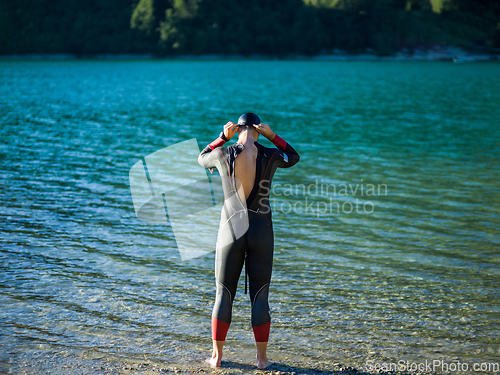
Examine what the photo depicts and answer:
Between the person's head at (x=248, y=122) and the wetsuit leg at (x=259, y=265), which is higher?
the person's head at (x=248, y=122)

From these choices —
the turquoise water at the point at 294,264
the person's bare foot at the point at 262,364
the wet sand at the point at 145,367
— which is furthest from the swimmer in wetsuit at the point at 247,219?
the turquoise water at the point at 294,264

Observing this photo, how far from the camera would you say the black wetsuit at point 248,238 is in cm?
605

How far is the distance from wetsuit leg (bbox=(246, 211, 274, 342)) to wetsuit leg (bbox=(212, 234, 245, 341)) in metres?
0.13

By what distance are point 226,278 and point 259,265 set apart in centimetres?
43

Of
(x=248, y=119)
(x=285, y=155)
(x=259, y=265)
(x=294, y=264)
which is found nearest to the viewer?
(x=248, y=119)

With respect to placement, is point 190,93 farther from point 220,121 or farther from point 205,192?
point 205,192

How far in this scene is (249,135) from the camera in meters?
6.05

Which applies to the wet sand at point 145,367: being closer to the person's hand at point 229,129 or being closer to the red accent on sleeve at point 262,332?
the red accent on sleeve at point 262,332

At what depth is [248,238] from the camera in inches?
237

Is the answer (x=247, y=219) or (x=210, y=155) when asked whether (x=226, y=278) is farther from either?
(x=210, y=155)

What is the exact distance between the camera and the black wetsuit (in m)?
6.05

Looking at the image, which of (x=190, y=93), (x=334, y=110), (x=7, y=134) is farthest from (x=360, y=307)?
(x=190, y=93)

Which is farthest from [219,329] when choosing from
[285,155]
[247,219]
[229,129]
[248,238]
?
[229,129]

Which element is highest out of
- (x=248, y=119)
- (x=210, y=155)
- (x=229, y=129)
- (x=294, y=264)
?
(x=248, y=119)
